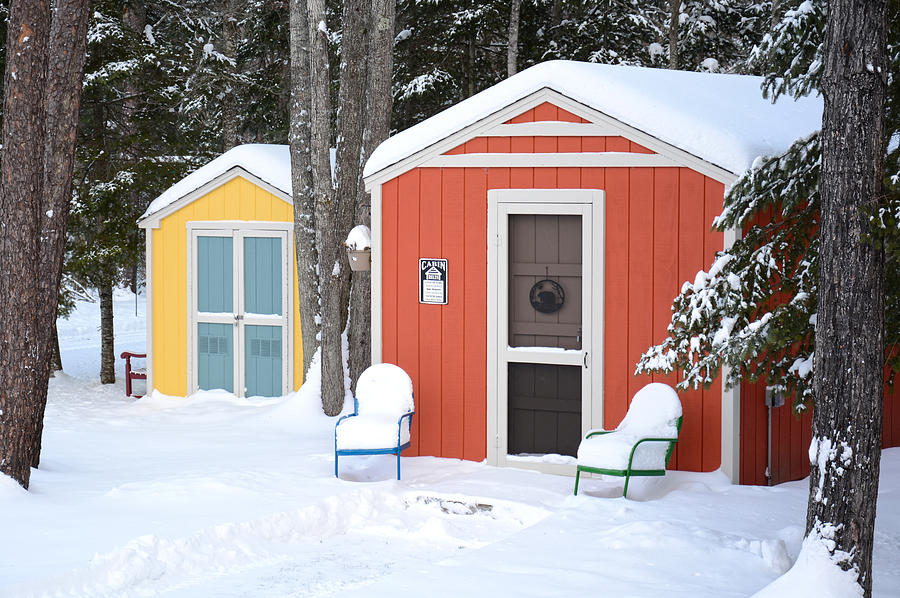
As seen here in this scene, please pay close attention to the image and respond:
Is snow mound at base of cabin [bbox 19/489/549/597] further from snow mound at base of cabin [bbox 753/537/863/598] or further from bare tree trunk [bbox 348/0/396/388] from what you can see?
bare tree trunk [bbox 348/0/396/388]

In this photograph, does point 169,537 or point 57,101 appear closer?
point 169,537

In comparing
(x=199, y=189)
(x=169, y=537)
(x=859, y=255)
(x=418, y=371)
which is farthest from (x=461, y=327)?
(x=199, y=189)

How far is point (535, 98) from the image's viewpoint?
7.63 m

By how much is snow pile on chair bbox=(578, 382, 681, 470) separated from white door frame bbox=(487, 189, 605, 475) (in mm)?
497

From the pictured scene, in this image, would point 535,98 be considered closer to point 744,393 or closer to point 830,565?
point 744,393

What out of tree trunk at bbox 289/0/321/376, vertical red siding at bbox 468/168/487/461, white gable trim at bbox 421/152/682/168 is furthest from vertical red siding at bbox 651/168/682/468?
tree trunk at bbox 289/0/321/376

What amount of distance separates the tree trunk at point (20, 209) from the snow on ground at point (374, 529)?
0.51m

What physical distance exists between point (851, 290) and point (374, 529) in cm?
340

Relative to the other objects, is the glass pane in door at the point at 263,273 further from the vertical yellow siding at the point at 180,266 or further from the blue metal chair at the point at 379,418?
the blue metal chair at the point at 379,418

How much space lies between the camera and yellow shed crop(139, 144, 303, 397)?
11477mm

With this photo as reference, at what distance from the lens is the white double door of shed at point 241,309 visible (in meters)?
11.5

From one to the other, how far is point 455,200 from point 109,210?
24.5 ft

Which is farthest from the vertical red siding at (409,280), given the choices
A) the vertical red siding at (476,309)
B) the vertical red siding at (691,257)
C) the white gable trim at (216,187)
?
the white gable trim at (216,187)

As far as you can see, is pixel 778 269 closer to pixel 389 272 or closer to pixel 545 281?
pixel 545 281
